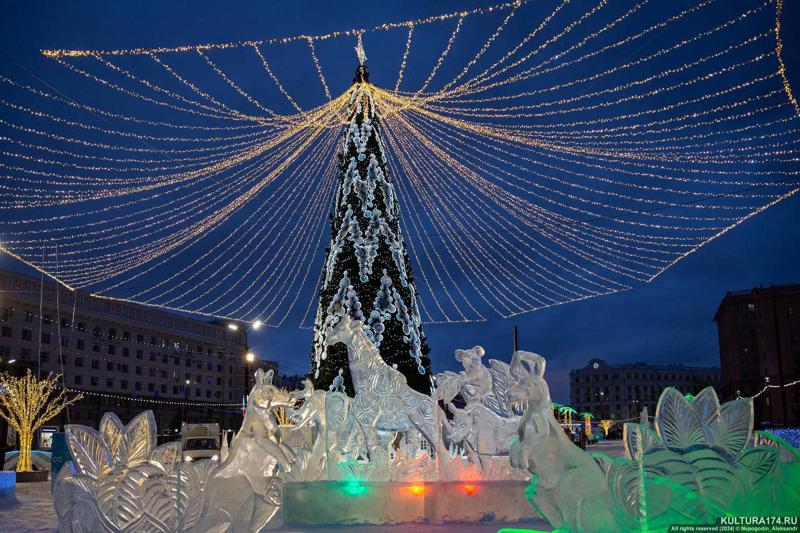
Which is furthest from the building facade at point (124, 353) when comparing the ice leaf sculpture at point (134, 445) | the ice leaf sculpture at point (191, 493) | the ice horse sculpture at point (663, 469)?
the ice horse sculpture at point (663, 469)

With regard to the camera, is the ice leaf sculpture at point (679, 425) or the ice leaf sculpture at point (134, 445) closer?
the ice leaf sculpture at point (679, 425)

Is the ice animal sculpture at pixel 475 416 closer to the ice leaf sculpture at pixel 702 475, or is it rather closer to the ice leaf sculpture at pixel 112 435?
the ice leaf sculpture at pixel 702 475

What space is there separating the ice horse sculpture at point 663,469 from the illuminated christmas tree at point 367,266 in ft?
32.4

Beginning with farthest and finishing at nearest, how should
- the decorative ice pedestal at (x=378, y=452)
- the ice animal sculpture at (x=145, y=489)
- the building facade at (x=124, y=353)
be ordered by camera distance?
the building facade at (x=124, y=353) → the decorative ice pedestal at (x=378, y=452) → the ice animal sculpture at (x=145, y=489)

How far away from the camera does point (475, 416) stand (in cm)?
945

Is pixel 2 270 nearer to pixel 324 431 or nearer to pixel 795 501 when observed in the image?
pixel 324 431

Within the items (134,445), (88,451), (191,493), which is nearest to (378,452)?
(191,493)

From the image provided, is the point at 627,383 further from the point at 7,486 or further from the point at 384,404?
the point at 384,404

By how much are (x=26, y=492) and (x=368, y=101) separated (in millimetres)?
11428

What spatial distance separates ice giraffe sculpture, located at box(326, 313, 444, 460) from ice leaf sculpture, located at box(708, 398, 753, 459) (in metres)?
4.34

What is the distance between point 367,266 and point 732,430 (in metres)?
10.7

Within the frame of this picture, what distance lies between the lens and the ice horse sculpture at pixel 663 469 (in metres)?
5.52

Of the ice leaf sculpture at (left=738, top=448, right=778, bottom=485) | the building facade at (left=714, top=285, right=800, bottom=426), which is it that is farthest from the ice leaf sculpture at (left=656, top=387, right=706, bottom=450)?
the building facade at (left=714, top=285, right=800, bottom=426)

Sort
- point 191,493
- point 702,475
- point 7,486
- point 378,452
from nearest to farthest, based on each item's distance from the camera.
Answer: point 702,475, point 191,493, point 378,452, point 7,486
